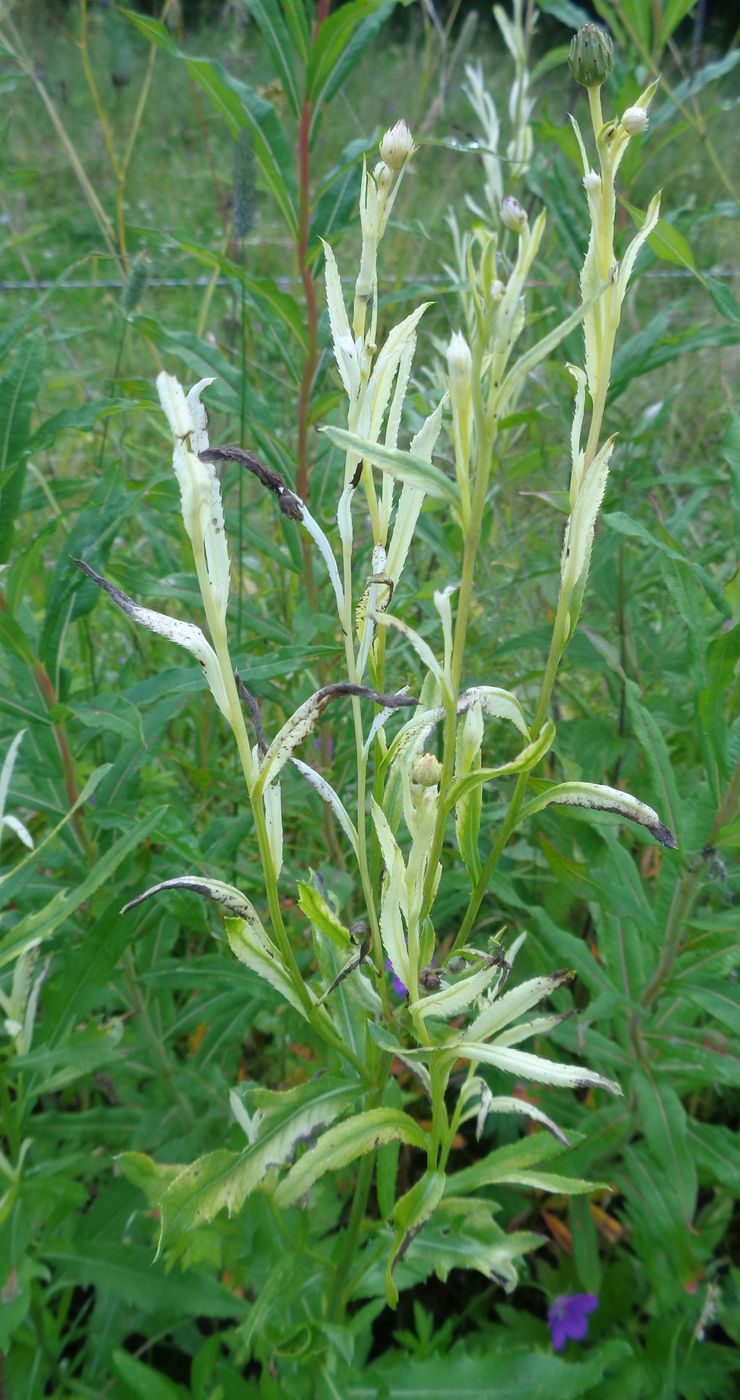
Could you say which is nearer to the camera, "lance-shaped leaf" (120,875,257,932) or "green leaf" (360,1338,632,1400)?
"lance-shaped leaf" (120,875,257,932)

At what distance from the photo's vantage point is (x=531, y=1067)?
595 millimetres

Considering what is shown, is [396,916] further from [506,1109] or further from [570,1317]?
[570,1317]

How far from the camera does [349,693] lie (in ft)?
1.77

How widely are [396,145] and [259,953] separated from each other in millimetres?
453

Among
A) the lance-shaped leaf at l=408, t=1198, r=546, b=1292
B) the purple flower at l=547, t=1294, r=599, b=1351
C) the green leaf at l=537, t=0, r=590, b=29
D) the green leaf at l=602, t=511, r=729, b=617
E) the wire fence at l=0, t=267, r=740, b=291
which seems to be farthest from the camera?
the wire fence at l=0, t=267, r=740, b=291

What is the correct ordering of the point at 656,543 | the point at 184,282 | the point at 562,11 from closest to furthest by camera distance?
the point at 656,543 < the point at 562,11 < the point at 184,282

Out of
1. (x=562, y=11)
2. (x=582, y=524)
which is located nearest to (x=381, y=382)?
(x=582, y=524)

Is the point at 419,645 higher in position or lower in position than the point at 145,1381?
higher

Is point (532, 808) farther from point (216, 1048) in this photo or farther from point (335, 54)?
point (335, 54)

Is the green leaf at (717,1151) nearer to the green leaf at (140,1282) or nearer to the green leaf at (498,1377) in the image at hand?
the green leaf at (498,1377)

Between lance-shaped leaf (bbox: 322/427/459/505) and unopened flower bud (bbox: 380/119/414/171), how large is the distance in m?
0.17

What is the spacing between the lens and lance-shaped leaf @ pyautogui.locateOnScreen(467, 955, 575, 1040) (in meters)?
0.64

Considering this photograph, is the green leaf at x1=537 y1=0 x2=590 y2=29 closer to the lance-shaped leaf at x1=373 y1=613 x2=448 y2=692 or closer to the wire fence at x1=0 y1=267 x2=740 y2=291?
the wire fence at x1=0 y1=267 x2=740 y2=291

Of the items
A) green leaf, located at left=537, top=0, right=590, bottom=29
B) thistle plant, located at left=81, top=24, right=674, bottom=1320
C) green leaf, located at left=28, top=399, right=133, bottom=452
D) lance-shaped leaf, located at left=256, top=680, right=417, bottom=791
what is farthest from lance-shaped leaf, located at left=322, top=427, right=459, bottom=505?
green leaf, located at left=537, top=0, right=590, bottom=29
